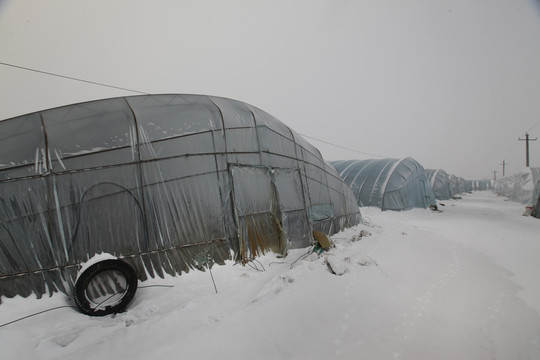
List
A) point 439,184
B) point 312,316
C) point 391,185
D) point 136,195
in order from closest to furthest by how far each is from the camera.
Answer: point 312,316 < point 136,195 < point 391,185 < point 439,184

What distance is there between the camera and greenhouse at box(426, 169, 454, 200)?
3238 cm

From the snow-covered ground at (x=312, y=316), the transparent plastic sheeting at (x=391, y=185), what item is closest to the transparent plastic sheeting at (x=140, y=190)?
the snow-covered ground at (x=312, y=316)

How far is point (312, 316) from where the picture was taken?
13.6 feet

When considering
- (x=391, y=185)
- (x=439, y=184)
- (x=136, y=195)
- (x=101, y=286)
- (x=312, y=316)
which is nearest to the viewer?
(x=312, y=316)

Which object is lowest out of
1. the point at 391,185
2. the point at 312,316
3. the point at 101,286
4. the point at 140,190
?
the point at 312,316

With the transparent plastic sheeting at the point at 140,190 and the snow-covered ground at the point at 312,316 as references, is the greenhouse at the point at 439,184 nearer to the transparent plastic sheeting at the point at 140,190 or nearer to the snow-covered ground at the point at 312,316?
the snow-covered ground at the point at 312,316

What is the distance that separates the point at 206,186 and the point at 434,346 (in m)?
5.85

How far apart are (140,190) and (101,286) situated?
2277 millimetres

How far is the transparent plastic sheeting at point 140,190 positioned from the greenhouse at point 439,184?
105 ft

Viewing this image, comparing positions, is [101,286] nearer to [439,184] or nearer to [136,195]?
[136,195]

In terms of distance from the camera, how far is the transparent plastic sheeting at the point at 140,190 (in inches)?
202

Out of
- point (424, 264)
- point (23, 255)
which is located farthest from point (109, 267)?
point (424, 264)

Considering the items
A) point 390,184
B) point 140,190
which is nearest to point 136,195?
point 140,190

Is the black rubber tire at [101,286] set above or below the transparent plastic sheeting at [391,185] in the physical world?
below
